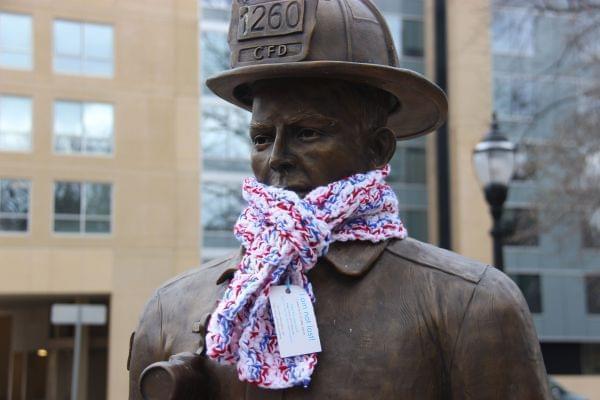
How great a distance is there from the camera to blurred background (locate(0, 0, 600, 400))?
22984 mm

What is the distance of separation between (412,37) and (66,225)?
12.9 meters

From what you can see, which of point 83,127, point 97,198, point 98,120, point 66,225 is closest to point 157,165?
point 97,198

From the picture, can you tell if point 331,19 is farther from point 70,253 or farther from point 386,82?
point 70,253

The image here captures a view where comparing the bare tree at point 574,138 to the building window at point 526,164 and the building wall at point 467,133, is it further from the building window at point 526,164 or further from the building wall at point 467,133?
the building wall at point 467,133

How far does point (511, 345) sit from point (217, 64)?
23500 millimetres

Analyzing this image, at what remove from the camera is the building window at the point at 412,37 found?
2809 centimetres

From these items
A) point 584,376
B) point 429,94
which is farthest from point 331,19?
point 584,376

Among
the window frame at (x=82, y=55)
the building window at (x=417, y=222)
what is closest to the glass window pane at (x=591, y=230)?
the building window at (x=417, y=222)

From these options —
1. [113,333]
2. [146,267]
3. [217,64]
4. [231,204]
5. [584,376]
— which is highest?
[217,64]

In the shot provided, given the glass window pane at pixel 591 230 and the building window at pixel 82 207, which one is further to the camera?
the building window at pixel 82 207

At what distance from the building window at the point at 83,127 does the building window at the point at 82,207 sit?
1.00 meters

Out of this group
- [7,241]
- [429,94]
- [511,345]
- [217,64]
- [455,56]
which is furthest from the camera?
[455,56]

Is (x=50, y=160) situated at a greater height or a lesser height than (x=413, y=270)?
greater

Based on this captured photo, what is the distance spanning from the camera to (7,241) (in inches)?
891
